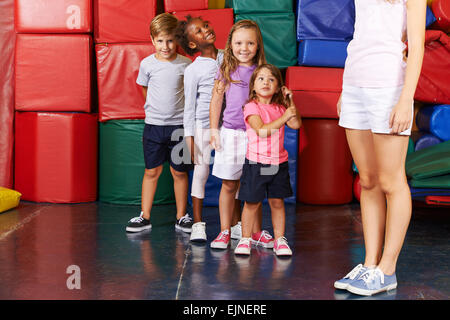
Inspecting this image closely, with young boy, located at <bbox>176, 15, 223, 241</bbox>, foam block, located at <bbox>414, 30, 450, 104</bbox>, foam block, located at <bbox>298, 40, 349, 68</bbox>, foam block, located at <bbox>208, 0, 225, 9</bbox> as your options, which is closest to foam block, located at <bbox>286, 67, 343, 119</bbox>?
foam block, located at <bbox>298, 40, 349, 68</bbox>

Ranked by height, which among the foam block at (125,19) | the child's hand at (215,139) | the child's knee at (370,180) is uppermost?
the foam block at (125,19)

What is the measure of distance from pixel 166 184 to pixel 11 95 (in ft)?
4.90

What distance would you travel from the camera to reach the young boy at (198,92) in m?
3.19

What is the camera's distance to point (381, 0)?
82.7 inches

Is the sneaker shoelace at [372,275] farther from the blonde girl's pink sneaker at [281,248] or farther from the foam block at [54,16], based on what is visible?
the foam block at [54,16]

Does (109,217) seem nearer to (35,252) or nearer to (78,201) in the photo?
(78,201)

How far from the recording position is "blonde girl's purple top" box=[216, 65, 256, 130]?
2971 millimetres

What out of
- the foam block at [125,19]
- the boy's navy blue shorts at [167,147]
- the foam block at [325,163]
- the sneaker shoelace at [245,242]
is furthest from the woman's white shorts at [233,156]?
the foam block at [125,19]

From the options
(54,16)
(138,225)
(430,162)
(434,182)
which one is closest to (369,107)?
(434,182)

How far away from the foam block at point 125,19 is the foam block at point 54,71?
184 mm

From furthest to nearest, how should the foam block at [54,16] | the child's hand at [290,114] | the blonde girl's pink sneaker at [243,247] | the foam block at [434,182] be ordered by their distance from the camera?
the foam block at [54,16]
the foam block at [434,182]
the blonde girl's pink sneaker at [243,247]
the child's hand at [290,114]

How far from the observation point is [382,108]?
208 cm

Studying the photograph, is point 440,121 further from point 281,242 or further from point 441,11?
point 281,242
